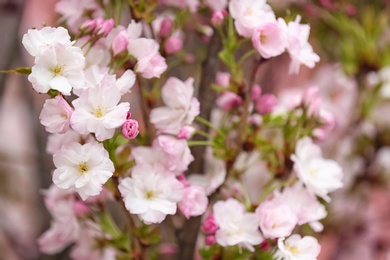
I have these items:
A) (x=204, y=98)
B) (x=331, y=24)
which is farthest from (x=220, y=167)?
(x=331, y=24)

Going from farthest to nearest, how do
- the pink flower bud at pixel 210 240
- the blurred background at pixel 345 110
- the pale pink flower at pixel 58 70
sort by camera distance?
the blurred background at pixel 345 110 → the pink flower bud at pixel 210 240 → the pale pink flower at pixel 58 70

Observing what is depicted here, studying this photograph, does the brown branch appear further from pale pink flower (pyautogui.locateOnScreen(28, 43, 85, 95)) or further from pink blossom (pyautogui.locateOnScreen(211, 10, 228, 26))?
pale pink flower (pyautogui.locateOnScreen(28, 43, 85, 95))

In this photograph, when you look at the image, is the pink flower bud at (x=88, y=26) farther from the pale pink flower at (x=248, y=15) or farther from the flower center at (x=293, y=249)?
the flower center at (x=293, y=249)

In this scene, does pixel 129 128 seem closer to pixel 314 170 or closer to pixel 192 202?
pixel 192 202

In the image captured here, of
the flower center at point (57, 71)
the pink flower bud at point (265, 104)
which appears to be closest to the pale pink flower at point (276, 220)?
the pink flower bud at point (265, 104)

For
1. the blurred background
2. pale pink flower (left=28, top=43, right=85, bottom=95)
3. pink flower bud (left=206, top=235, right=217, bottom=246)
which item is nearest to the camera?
pale pink flower (left=28, top=43, right=85, bottom=95)

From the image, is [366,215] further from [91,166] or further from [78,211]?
[91,166]

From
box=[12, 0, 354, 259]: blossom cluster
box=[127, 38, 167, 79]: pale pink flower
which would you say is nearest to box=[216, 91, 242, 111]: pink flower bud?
box=[12, 0, 354, 259]: blossom cluster
